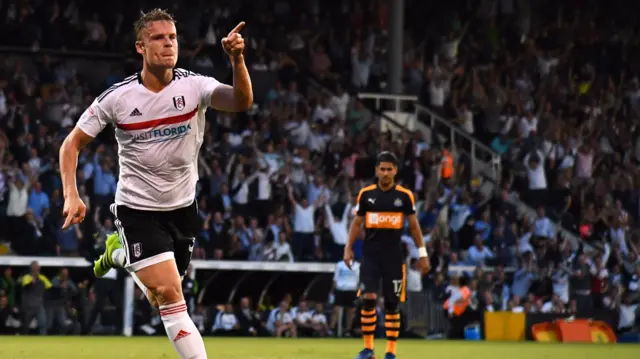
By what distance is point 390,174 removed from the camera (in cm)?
1430

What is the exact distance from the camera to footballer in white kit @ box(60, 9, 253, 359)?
26.7ft

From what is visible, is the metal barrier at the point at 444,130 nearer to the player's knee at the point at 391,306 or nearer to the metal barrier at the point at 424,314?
the metal barrier at the point at 424,314

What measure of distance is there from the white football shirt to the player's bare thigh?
42cm

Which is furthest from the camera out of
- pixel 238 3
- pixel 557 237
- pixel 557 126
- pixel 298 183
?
pixel 238 3

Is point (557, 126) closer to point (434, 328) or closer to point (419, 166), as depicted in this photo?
point (419, 166)

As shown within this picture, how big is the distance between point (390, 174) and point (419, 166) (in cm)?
1130

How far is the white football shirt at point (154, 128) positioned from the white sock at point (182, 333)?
738 millimetres

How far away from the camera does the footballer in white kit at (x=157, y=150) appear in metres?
8.13

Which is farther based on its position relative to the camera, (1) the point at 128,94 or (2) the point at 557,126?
(2) the point at 557,126

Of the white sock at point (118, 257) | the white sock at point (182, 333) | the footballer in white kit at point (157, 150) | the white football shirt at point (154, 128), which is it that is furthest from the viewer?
the white sock at point (118, 257)

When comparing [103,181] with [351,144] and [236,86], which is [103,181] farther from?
[236,86]

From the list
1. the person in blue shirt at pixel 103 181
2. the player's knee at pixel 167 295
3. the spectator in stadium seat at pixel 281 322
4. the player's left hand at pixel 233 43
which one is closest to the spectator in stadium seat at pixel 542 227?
the spectator in stadium seat at pixel 281 322

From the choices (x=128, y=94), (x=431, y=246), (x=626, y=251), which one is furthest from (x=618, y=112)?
(x=128, y=94)

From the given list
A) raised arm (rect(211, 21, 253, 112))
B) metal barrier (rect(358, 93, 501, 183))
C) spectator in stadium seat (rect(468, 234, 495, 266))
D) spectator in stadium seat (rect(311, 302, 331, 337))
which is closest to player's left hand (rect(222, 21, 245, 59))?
raised arm (rect(211, 21, 253, 112))
